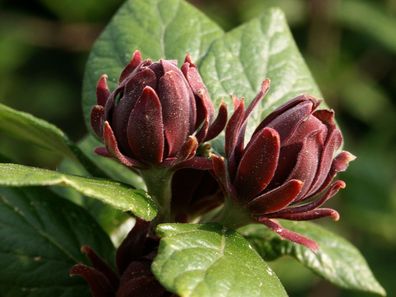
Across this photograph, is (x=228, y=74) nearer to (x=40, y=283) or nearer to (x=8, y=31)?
(x=40, y=283)

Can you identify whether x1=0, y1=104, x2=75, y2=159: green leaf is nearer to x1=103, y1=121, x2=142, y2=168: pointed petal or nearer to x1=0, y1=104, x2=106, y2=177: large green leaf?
x1=0, y1=104, x2=106, y2=177: large green leaf

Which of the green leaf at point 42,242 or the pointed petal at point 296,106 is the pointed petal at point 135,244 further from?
the pointed petal at point 296,106

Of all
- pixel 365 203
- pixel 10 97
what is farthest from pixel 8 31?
pixel 365 203

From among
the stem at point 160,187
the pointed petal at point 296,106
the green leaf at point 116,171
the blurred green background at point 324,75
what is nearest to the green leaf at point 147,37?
the green leaf at point 116,171

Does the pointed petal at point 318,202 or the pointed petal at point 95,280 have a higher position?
the pointed petal at point 318,202

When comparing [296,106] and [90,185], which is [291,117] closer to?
[296,106]
